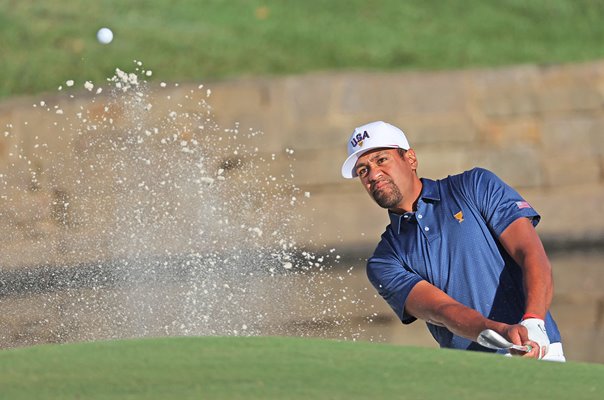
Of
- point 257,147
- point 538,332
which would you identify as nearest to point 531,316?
point 538,332

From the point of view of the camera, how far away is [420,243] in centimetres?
484

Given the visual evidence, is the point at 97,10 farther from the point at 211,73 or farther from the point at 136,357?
the point at 136,357

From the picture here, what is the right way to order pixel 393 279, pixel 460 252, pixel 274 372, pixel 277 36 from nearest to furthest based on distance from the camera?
1. pixel 274 372
2. pixel 460 252
3. pixel 393 279
4. pixel 277 36

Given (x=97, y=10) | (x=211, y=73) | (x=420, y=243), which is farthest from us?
(x=97, y=10)

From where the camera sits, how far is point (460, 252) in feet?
15.5

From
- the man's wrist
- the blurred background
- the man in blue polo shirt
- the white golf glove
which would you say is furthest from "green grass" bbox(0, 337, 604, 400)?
the blurred background

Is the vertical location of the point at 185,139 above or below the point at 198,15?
below

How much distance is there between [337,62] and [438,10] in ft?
5.02

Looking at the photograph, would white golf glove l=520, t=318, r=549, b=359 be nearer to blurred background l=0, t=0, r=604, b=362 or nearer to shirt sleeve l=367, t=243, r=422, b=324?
shirt sleeve l=367, t=243, r=422, b=324

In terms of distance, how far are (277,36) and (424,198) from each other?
7.05 metres

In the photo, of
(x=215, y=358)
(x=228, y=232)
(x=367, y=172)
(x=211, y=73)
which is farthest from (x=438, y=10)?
(x=215, y=358)

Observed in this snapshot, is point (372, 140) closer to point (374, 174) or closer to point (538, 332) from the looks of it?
point (374, 174)

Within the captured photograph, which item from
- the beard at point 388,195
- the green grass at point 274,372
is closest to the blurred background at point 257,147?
the beard at point 388,195

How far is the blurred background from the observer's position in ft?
27.9
